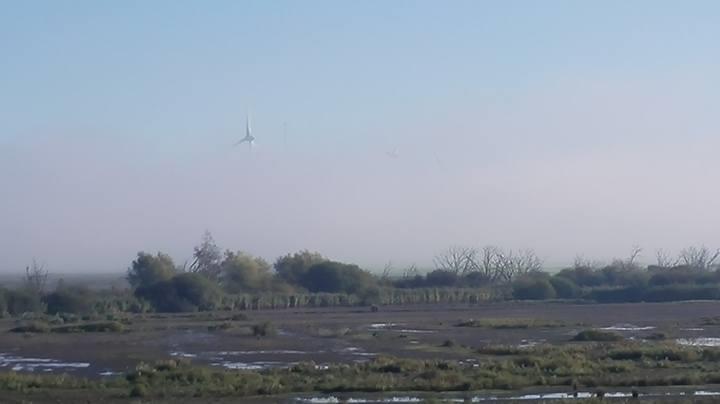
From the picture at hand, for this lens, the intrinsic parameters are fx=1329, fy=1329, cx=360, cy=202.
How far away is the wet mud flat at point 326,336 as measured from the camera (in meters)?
56.3

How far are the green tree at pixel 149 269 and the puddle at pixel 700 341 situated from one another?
81.4m

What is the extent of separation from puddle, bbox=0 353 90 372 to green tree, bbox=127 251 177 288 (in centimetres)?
8174

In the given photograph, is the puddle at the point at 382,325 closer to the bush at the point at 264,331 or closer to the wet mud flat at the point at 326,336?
the wet mud flat at the point at 326,336

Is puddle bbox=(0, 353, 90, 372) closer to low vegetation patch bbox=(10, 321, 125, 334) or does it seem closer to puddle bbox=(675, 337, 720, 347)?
low vegetation patch bbox=(10, 321, 125, 334)

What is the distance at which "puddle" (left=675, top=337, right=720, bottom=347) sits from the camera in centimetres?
6272

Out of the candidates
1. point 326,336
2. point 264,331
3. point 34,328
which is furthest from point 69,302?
point 326,336

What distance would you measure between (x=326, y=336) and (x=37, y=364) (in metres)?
20.1

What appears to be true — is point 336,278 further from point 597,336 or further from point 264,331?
point 597,336

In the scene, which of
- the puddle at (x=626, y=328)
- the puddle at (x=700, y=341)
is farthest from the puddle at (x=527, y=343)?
the puddle at (x=626, y=328)

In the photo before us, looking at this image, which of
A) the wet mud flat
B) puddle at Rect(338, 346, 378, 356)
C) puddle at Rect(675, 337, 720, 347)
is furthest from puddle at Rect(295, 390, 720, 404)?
puddle at Rect(675, 337, 720, 347)

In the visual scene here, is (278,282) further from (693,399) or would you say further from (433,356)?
(693,399)

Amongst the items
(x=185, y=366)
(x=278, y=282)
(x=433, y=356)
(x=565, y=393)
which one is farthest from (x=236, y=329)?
(x=278, y=282)

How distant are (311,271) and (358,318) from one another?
48899 millimetres

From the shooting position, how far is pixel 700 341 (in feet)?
215
